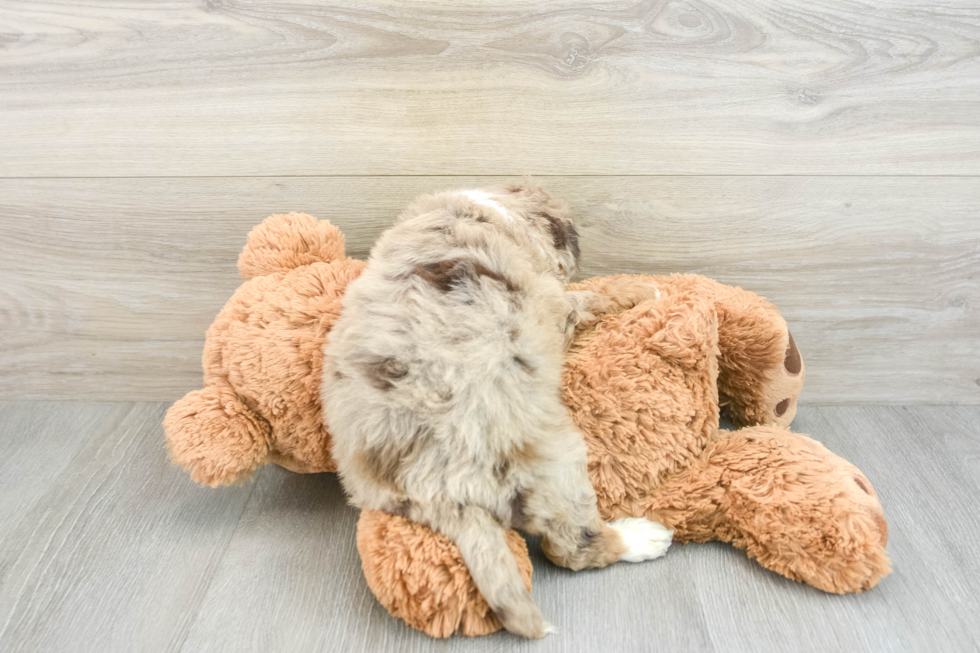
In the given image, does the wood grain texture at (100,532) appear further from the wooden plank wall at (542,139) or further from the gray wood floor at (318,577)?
the wooden plank wall at (542,139)

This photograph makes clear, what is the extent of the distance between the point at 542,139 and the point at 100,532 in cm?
101

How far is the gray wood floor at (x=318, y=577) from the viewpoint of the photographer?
2.85 ft

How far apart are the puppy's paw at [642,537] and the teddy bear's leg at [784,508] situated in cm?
2

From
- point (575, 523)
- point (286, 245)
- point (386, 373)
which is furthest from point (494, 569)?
point (286, 245)

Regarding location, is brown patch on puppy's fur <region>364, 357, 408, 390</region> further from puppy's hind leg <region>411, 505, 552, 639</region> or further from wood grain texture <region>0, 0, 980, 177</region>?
wood grain texture <region>0, 0, 980, 177</region>

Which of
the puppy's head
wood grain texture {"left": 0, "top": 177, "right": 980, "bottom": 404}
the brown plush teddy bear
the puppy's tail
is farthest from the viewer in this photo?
wood grain texture {"left": 0, "top": 177, "right": 980, "bottom": 404}

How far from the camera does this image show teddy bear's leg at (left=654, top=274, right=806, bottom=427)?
3.45ft

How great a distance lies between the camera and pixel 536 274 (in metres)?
0.95

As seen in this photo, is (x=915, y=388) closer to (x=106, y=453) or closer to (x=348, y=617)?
(x=348, y=617)

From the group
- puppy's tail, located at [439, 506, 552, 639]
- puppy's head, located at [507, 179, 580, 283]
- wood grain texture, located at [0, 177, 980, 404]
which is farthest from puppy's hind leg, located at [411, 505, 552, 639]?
wood grain texture, located at [0, 177, 980, 404]

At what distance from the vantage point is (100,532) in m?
1.08

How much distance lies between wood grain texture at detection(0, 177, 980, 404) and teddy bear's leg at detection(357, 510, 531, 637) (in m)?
0.59

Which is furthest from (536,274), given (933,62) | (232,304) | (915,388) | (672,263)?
(915,388)

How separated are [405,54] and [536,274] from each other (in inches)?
18.2
